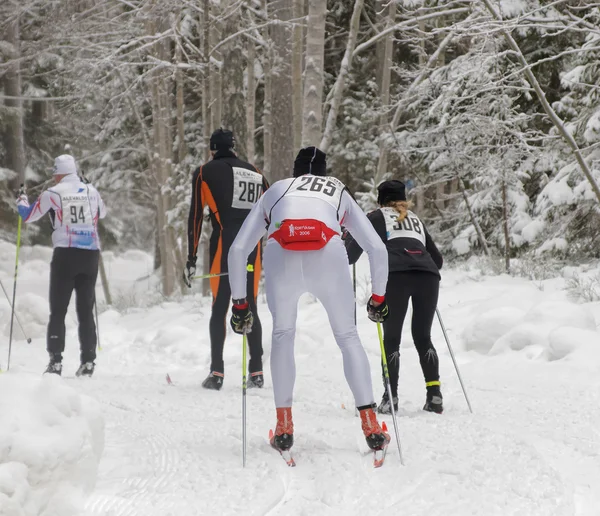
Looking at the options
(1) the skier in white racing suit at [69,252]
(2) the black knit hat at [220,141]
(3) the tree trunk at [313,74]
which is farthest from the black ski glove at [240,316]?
(3) the tree trunk at [313,74]

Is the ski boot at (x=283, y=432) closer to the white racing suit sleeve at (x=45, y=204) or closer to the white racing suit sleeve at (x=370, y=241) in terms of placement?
the white racing suit sleeve at (x=370, y=241)

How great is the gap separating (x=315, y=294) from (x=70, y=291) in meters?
3.90

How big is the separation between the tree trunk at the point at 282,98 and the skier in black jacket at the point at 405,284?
28.6 ft

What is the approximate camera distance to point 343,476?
13.2 feet

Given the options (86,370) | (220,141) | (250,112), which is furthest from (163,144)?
(220,141)

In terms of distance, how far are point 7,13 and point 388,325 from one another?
50.9ft

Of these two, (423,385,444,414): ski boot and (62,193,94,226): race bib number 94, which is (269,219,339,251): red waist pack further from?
(62,193,94,226): race bib number 94

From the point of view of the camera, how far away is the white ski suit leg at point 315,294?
176 inches

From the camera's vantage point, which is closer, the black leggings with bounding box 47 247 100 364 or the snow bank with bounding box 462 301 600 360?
the snow bank with bounding box 462 301 600 360

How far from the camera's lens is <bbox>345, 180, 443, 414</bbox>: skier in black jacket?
227 inches

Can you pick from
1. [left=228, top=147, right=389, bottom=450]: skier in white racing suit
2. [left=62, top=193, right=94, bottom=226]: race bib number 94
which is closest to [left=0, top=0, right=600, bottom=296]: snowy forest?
[left=62, top=193, right=94, bottom=226]: race bib number 94

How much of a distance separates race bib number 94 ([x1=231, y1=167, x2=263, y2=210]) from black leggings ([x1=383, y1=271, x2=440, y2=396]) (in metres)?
1.60

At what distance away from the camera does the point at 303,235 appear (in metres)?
4.38

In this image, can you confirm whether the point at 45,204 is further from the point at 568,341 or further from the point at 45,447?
the point at 568,341
